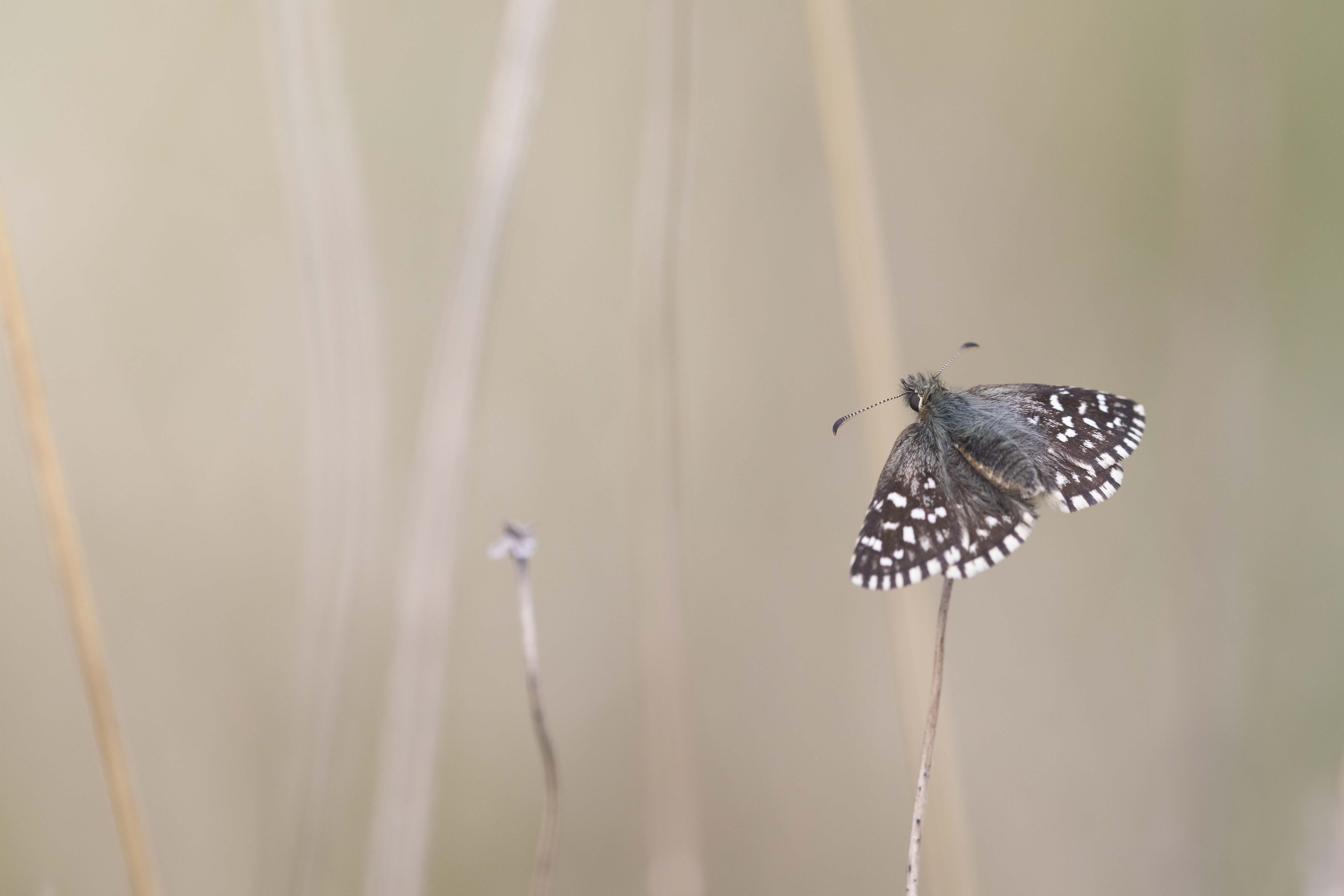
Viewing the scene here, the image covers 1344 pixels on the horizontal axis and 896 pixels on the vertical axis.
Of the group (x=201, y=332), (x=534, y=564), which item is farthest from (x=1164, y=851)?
(x=201, y=332)

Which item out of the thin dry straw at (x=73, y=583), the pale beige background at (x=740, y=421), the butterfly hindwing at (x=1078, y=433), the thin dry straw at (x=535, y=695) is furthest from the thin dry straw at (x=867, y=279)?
the thin dry straw at (x=73, y=583)

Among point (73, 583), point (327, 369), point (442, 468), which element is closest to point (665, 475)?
point (442, 468)

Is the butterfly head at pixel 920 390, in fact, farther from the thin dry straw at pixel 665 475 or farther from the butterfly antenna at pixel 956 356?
the thin dry straw at pixel 665 475

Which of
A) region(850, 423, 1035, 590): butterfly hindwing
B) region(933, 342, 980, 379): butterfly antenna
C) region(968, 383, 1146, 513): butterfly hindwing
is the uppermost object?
region(933, 342, 980, 379): butterfly antenna

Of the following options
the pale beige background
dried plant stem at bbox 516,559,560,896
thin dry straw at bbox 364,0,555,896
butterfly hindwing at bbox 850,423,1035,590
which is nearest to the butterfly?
butterfly hindwing at bbox 850,423,1035,590

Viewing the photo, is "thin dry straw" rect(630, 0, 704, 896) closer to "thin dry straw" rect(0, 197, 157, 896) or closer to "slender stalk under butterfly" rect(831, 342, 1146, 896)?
"slender stalk under butterfly" rect(831, 342, 1146, 896)

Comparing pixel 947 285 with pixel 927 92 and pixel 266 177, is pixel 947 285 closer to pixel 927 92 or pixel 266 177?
pixel 927 92

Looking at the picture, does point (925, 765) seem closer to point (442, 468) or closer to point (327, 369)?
point (442, 468)
